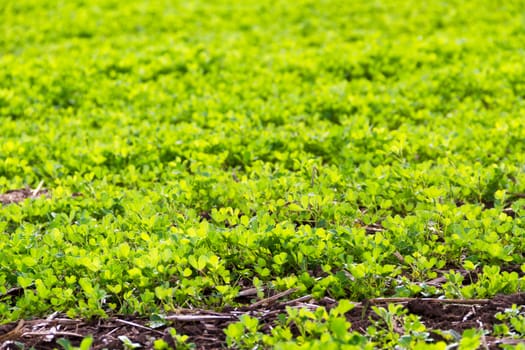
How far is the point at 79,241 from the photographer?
13.6ft

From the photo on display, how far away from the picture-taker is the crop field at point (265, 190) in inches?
135

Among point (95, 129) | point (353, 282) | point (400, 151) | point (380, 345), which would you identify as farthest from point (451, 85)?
point (380, 345)

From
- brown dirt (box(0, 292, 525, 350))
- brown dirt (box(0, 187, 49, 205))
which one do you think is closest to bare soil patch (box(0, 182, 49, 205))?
brown dirt (box(0, 187, 49, 205))

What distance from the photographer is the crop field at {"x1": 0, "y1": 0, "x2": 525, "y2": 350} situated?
344 cm

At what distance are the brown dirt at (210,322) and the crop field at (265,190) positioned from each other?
11 mm

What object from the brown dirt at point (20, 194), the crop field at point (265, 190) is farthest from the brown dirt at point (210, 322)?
the brown dirt at point (20, 194)

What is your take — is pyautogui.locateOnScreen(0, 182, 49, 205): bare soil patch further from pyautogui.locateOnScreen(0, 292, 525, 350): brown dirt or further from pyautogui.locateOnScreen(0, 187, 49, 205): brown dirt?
pyautogui.locateOnScreen(0, 292, 525, 350): brown dirt

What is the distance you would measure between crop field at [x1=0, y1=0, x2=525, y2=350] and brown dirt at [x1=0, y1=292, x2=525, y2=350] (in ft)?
0.04

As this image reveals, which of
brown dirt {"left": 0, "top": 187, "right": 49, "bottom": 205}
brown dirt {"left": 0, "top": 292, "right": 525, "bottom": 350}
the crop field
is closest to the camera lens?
brown dirt {"left": 0, "top": 292, "right": 525, "bottom": 350}

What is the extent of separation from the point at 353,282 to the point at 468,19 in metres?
8.74

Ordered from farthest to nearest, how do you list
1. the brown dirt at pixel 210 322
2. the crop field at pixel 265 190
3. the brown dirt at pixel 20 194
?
the brown dirt at pixel 20 194 < the crop field at pixel 265 190 < the brown dirt at pixel 210 322

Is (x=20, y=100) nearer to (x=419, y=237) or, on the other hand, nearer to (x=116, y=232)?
(x=116, y=232)

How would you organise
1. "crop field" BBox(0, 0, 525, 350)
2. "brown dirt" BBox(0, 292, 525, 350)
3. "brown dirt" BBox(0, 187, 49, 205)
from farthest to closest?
"brown dirt" BBox(0, 187, 49, 205) < "crop field" BBox(0, 0, 525, 350) < "brown dirt" BBox(0, 292, 525, 350)

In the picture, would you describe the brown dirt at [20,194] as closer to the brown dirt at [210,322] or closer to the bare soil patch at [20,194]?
the bare soil patch at [20,194]
